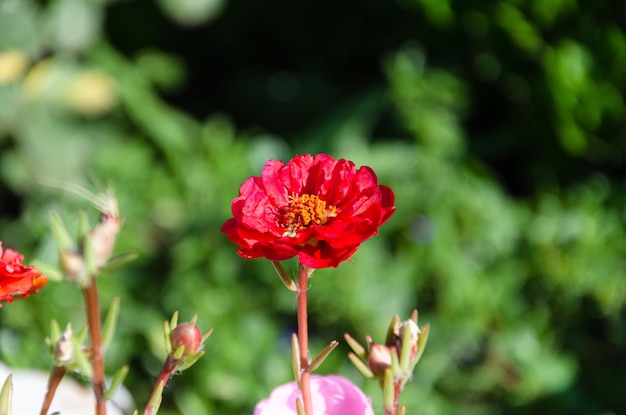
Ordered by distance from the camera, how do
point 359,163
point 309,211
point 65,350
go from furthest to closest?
point 359,163 < point 309,211 < point 65,350

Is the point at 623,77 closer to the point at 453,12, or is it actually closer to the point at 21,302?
the point at 453,12

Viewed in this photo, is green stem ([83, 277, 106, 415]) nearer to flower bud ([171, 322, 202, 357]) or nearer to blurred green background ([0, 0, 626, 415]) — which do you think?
flower bud ([171, 322, 202, 357])

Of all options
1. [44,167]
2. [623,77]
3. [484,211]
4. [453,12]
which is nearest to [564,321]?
[484,211]

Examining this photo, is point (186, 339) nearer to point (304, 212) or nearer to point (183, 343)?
point (183, 343)

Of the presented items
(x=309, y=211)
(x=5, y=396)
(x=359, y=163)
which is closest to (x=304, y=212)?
(x=309, y=211)

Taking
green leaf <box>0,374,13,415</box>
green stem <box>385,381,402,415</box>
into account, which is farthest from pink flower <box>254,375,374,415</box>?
green leaf <box>0,374,13,415</box>
